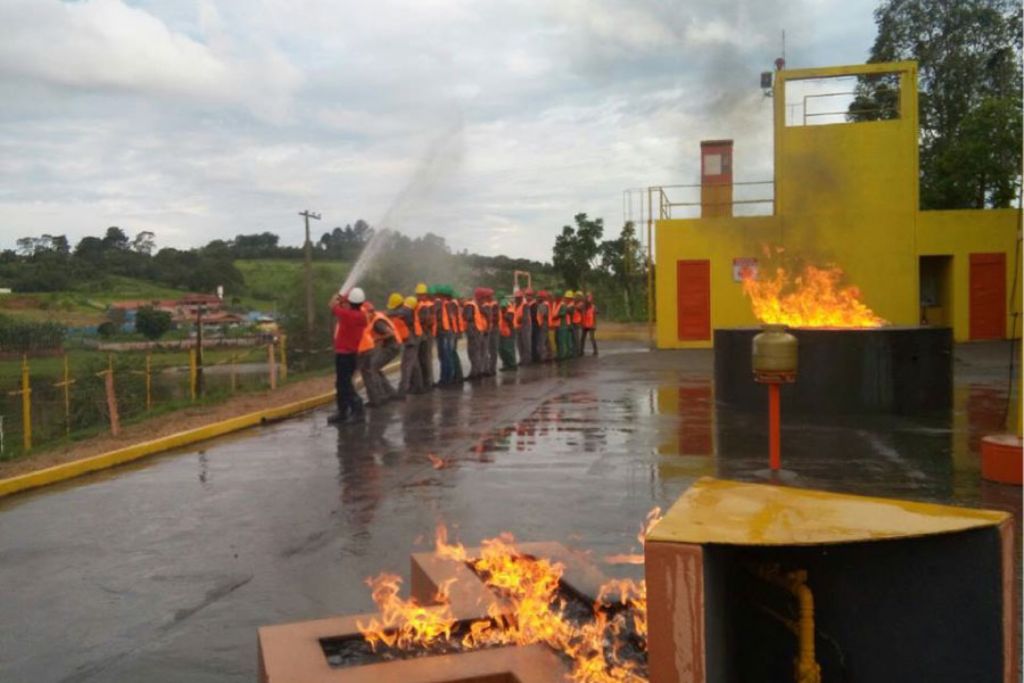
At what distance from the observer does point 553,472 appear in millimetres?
8961

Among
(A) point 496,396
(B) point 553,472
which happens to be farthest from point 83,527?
(A) point 496,396

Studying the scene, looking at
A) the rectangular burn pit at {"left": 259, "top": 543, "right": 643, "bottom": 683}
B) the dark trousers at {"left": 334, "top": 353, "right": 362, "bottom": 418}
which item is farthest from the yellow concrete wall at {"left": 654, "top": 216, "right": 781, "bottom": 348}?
the rectangular burn pit at {"left": 259, "top": 543, "right": 643, "bottom": 683}

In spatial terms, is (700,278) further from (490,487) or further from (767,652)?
(767,652)

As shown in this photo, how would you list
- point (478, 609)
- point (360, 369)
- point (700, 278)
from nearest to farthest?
1. point (478, 609)
2. point (360, 369)
3. point (700, 278)

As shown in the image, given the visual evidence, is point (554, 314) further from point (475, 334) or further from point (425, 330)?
point (425, 330)

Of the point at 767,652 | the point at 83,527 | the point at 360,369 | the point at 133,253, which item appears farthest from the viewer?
the point at 133,253

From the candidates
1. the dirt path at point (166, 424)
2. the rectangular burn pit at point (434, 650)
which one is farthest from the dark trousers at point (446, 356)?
the rectangular burn pit at point (434, 650)

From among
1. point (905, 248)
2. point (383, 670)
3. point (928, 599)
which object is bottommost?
point (383, 670)

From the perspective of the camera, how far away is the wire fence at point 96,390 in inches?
539

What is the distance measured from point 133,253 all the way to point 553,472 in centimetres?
4862

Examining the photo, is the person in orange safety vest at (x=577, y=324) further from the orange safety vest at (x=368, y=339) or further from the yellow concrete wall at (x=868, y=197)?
the orange safety vest at (x=368, y=339)

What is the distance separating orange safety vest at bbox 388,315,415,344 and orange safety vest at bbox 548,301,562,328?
27.7ft

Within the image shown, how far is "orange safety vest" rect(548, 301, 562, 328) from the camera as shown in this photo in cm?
2395

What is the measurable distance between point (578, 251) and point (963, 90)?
16916mm
